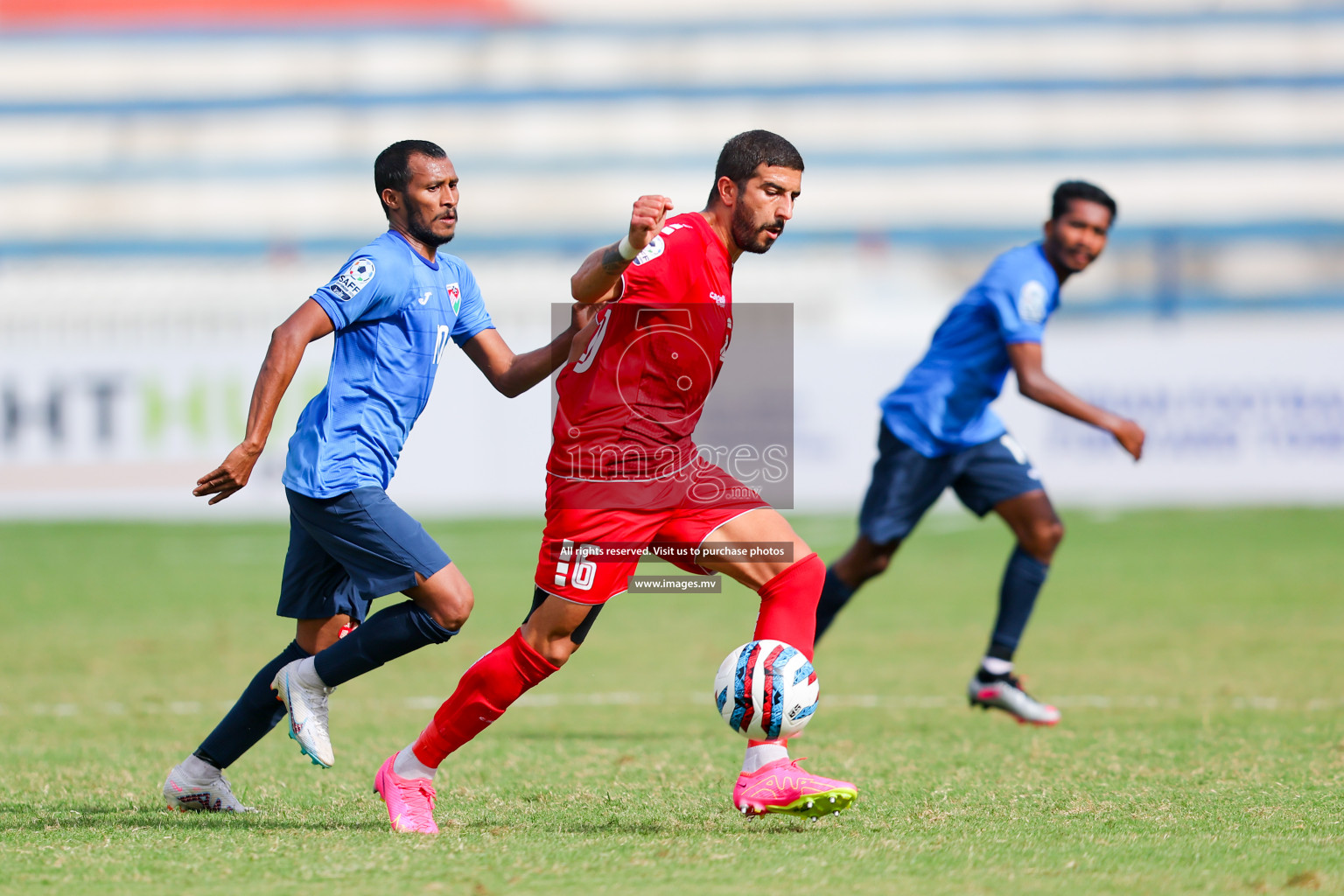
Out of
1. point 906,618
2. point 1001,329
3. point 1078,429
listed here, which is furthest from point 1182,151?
point 1001,329

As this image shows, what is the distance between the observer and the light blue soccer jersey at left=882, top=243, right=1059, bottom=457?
23.9ft

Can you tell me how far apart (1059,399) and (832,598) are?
1.39 meters

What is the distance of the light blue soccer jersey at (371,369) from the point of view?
4.78 m

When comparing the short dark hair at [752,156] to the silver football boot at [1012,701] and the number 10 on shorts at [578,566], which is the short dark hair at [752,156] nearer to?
the number 10 on shorts at [578,566]

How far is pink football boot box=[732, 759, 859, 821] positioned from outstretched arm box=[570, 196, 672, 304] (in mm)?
1497

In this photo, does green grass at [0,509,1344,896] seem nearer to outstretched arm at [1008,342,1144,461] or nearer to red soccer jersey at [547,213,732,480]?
red soccer jersey at [547,213,732,480]

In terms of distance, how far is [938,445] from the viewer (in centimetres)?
738

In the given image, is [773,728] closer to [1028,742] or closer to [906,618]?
[1028,742]

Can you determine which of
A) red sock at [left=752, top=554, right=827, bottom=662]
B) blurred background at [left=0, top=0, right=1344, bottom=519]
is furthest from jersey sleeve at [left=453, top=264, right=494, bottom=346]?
blurred background at [left=0, top=0, right=1344, bottom=519]

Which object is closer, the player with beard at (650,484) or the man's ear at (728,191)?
the player with beard at (650,484)

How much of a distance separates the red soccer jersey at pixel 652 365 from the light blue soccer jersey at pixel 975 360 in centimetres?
283

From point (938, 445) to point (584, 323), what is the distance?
9.94 feet

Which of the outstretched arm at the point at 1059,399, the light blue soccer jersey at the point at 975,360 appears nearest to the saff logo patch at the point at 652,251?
the outstretched arm at the point at 1059,399

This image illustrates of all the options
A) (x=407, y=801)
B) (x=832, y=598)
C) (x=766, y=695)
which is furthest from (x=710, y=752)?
(x=407, y=801)
